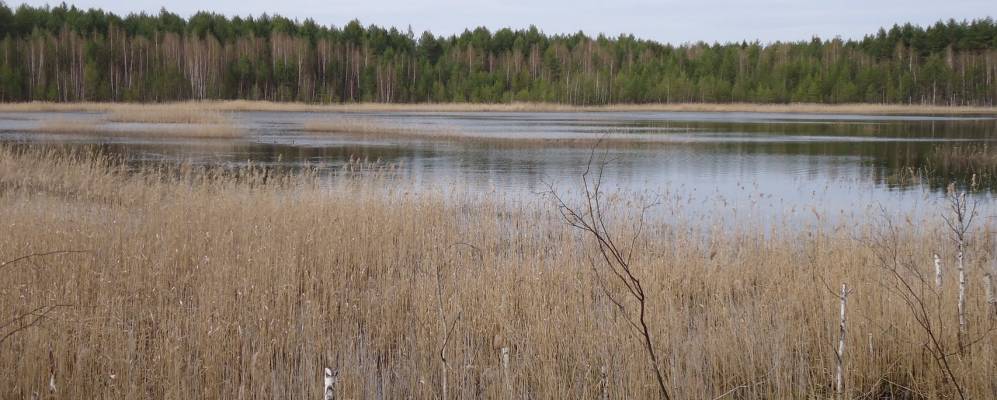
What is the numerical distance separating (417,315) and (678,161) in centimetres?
1667

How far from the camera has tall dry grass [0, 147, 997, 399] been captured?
4.37 meters

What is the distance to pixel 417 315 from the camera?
5773 millimetres

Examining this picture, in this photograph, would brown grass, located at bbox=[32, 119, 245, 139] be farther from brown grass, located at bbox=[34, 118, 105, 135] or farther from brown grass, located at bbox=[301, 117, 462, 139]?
brown grass, located at bbox=[301, 117, 462, 139]

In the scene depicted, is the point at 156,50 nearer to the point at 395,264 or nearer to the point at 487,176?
the point at 487,176

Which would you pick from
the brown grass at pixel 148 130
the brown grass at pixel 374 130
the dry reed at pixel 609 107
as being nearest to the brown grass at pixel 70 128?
the brown grass at pixel 148 130

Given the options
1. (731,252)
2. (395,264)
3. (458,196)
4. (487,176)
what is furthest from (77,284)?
(487,176)

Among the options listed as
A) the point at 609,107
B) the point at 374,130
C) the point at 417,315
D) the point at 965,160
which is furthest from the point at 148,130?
the point at 609,107

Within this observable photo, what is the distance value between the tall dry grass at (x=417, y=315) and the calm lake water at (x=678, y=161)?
3045 mm

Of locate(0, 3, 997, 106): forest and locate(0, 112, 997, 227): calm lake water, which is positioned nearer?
locate(0, 112, 997, 227): calm lake water

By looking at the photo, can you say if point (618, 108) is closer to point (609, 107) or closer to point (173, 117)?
point (609, 107)

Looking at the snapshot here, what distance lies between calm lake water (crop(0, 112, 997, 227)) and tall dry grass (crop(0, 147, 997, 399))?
3045 millimetres

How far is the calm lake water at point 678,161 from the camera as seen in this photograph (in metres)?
13.5

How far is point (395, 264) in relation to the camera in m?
7.61

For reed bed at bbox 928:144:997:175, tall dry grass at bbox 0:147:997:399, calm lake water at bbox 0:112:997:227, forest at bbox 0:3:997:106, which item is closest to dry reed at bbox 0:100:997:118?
forest at bbox 0:3:997:106
